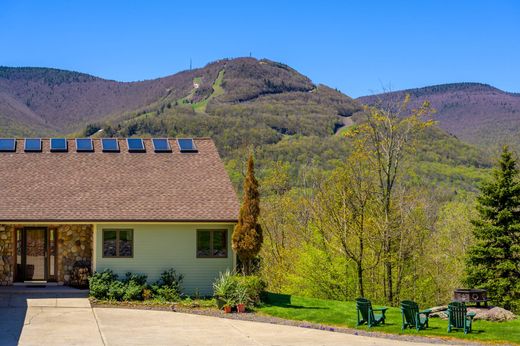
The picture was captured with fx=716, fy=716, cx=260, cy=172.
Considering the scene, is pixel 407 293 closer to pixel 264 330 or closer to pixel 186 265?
pixel 186 265

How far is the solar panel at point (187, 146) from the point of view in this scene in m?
29.6

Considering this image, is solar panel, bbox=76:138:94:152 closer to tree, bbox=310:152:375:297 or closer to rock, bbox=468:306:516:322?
tree, bbox=310:152:375:297

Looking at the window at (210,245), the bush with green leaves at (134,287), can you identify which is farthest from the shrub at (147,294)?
the window at (210,245)

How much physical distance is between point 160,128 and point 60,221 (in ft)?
220

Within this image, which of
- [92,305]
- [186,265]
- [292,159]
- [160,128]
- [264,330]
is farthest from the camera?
[160,128]

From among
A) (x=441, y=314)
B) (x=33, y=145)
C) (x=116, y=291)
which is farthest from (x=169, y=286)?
(x=441, y=314)

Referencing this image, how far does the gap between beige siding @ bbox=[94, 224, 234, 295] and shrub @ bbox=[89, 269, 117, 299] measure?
39cm

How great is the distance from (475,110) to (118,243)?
147393 millimetres

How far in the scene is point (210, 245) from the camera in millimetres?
25750

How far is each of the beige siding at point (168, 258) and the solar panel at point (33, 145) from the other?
18.9ft

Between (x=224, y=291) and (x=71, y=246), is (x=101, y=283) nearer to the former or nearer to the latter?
(x=71, y=246)

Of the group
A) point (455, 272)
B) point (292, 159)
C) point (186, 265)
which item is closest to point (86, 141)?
point (186, 265)

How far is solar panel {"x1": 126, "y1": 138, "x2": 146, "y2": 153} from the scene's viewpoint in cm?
2939

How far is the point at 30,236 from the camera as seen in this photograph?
26.4 m
